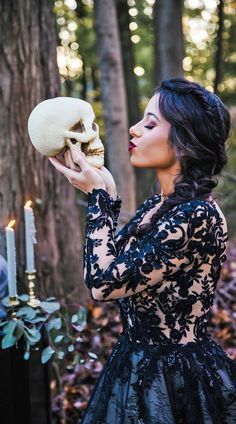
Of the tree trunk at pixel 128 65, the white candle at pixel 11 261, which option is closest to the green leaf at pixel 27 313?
the white candle at pixel 11 261

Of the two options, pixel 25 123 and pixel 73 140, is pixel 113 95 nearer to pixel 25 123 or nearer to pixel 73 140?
pixel 25 123

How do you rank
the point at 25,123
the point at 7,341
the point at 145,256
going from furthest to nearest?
the point at 25,123, the point at 7,341, the point at 145,256

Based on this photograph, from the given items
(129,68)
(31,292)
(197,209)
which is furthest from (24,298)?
(129,68)

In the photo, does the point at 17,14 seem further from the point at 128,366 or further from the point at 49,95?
the point at 128,366

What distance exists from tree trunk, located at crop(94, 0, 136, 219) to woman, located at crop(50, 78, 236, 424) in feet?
13.1

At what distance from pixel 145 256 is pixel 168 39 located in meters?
5.29

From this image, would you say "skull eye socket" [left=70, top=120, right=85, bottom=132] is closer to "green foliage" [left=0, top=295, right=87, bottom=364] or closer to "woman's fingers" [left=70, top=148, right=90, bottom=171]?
"woman's fingers" [left=70, top=148, right=90, bottom=171]

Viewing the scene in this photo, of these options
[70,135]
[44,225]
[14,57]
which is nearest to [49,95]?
[14,57]

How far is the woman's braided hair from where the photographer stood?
1886 millimetres

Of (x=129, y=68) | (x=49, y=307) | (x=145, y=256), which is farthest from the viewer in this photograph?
(x=129, y=68)

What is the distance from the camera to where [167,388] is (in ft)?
6.13

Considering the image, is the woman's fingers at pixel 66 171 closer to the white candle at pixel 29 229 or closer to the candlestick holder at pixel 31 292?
the white candle at pixel 29 229

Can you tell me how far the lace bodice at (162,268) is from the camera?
177 centimetres

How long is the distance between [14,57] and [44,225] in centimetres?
110
